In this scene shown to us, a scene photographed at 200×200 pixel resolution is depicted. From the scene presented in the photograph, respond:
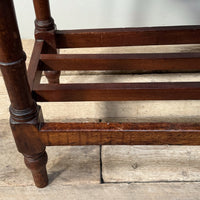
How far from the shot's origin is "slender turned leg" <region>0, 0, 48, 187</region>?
1.56 ft

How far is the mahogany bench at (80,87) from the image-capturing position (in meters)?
0.56

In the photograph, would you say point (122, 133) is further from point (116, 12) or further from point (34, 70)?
point (116, 12)

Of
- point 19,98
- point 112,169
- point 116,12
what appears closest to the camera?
point 19,98

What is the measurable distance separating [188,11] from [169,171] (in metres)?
0.72

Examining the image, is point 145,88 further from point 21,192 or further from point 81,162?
point 21,192

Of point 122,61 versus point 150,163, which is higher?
point 122,61

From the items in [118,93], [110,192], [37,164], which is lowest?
[110,192]

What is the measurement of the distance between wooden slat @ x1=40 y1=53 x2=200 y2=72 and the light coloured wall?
21.2 inches

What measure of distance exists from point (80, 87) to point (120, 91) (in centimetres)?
9

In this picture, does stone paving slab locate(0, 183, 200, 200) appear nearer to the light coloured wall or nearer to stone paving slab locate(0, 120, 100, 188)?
stone paving slab locate(0, 120, 100, 188)

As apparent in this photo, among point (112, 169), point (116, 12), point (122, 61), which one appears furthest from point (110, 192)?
point (116, 12)

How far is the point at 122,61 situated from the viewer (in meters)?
0.76

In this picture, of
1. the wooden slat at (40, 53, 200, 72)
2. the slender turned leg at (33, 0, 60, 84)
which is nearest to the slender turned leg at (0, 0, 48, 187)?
the wooden slat at (40, 53, 200, 72)

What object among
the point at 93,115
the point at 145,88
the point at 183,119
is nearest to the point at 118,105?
the point at 93,115
